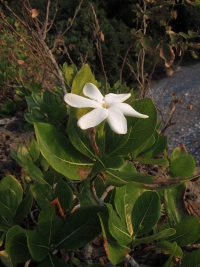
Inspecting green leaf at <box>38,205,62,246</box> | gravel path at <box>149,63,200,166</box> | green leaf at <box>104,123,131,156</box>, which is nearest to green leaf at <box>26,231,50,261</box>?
green leaf at <box>38,205,62,246</box>

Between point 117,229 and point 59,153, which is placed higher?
point 59,153

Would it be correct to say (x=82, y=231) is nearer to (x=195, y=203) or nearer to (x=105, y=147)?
(x=105, y=147)

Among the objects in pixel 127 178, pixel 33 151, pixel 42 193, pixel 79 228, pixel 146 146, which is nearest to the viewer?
pixel 127 178

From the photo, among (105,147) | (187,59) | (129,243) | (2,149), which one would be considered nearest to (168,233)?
(129,243)

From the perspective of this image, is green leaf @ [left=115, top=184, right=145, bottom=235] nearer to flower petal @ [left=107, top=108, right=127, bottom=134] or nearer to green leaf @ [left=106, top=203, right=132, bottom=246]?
green leaf @ [left=106, top=203, right=132, bottom=246]

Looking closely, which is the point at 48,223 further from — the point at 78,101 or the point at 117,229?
the point at 78,101

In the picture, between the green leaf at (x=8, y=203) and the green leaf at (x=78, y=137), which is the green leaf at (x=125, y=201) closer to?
the green leaf at (x=78, y=137)

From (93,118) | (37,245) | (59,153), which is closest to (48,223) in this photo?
(37,245)
